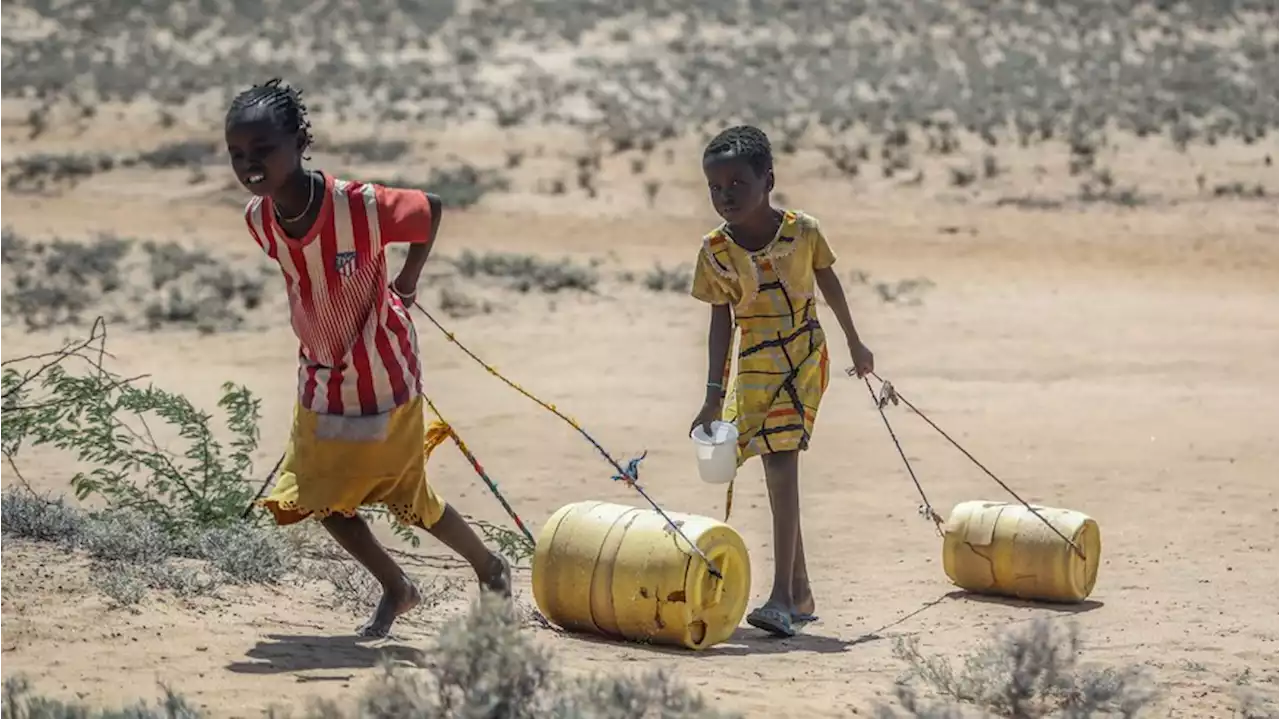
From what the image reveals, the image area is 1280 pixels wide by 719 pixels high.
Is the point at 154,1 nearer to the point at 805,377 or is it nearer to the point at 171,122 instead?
the point at 171,122

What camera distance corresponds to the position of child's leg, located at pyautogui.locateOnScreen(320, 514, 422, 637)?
6.05m

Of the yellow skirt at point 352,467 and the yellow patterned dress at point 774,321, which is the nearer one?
the yellow skirt at point 352,467

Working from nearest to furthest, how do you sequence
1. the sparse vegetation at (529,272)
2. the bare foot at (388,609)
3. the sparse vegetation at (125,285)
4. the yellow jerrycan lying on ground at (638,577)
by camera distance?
the bare foot at (388,609) → the yellow jerrycan lying on ground at (638,577) → the sparse vegetation at (125,285) → the sparse vegetation at (529,272)

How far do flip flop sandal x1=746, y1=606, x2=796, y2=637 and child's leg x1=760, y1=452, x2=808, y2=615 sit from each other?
0.16ft

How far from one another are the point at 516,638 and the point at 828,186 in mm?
21532

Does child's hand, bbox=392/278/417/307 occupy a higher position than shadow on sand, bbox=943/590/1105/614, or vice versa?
child's hand, bbox=392/278/417/307

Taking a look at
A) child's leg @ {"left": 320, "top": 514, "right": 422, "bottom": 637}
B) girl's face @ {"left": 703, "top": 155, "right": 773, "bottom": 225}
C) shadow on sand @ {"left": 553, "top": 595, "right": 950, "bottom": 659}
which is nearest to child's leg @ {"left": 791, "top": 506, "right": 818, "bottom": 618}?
shadow on sand @ {"left": 553, "top": 595, "right": 950, "bottom": 659}

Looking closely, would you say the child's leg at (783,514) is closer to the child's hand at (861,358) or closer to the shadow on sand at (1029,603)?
the child's hand at (861,358)

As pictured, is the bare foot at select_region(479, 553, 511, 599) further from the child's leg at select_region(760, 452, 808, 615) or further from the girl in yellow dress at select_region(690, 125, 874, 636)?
the child's leg at select_region(760, 452, 808, 615)

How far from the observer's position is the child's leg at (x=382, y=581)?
6.05 m

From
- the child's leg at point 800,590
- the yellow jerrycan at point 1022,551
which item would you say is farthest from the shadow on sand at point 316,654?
the yellow jerrycan at point 1022,551

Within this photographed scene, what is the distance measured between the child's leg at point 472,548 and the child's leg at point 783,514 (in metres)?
1.19

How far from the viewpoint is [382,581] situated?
6.16 metres

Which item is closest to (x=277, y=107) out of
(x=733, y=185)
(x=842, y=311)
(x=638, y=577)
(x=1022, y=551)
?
(x=733, y=185)
